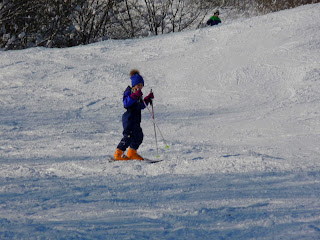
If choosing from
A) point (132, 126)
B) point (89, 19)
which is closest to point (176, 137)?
point (132, 126)

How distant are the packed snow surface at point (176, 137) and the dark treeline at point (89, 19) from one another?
8023 millimetres

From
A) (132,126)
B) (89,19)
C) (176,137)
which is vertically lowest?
(176,137)

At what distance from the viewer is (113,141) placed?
7324 mm

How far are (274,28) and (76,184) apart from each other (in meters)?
10.5

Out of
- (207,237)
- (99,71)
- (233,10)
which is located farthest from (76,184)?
(233,10)

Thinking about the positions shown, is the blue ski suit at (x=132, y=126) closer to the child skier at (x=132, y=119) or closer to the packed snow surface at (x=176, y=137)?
the child skier at (x=132, y=119)

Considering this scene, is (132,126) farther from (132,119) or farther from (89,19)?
(89,19)

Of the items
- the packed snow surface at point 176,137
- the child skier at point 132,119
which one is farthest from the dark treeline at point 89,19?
the child skier at point 132,119

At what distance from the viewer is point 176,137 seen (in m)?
7.57

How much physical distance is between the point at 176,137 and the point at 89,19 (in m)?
16.1

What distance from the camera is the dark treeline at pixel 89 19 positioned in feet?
68.3

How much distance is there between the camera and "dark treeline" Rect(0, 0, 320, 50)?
20828 millimetres

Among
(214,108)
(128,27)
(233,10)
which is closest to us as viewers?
(214,108)

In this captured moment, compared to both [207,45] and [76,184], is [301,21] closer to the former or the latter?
[207,45]
